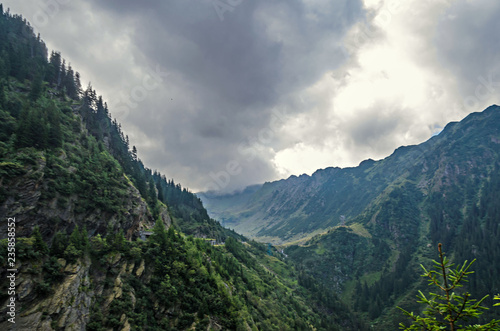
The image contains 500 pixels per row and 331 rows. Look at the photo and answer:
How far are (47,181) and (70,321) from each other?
105ft

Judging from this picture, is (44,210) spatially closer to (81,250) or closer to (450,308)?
(81,250)

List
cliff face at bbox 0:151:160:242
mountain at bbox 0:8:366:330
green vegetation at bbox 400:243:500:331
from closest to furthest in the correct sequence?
green vegetation at bbox 400:243:500:331
mountain at bbox 0:8:366:330
cliff face at bbox 0:151:160:242

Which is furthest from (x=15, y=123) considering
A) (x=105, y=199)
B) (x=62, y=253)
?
(x=62, y=253)

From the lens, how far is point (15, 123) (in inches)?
2398

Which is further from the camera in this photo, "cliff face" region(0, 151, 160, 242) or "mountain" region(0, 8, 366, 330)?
"cliff face" region(0, 151, 160, 242)

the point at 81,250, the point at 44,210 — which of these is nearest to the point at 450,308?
the point at 81,250

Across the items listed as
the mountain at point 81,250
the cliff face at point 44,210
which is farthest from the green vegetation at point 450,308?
the cliff face at point 44,210

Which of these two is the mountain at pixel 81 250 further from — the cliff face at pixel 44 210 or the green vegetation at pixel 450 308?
the green vegetation at pixel 450 308

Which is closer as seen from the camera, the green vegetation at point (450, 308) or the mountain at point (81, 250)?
the green vegetation at point (450, 308)

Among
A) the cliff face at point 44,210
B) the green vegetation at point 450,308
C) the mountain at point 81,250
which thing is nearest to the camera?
the green vegetation at point 450,308

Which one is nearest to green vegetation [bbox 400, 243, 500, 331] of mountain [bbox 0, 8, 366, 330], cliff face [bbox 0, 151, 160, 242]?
mountain [bbox 0, 8, 366, 330]

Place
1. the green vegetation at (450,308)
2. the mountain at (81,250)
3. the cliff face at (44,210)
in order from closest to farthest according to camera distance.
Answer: the green vegetation at (450,308), the mountain at (81,250), the cliff face at (44,210)

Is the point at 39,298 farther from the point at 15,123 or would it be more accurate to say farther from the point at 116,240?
the point at 15,123

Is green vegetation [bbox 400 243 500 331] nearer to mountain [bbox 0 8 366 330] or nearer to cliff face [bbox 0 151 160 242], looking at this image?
mountain [bbox 0 8 366 330]
